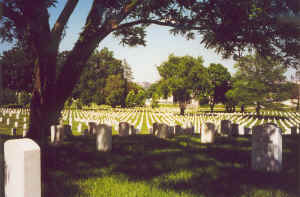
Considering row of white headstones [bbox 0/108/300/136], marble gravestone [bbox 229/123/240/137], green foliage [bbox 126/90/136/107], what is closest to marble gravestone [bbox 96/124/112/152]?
row of white headstones [bbox 0/108/300/136]

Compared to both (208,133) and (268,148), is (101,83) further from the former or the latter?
(268,148)

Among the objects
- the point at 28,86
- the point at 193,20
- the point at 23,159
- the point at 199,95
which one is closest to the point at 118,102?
the point at 199,95

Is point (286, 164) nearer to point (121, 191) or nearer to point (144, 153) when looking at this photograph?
point (144, 153)

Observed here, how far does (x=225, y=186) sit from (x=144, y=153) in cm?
269

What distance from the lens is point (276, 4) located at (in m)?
5.97

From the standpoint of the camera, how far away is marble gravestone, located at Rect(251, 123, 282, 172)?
459cm

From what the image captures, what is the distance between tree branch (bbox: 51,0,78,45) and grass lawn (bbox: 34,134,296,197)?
3.33m

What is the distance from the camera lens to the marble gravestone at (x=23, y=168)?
7.67 ft

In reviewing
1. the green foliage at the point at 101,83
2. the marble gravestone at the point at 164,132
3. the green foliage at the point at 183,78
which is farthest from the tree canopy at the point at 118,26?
A: the green foliage at the point at 183,78

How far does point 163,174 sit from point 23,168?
8.60ft

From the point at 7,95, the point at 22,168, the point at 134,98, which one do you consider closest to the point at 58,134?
the point at 22,168

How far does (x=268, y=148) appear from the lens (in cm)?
464

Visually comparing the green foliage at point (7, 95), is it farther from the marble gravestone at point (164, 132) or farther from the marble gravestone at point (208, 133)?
the marble gravestone at point (208, 133)

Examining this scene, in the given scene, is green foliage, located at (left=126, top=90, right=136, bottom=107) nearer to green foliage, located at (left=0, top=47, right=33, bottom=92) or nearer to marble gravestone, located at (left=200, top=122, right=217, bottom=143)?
green foliage, located at (left=0, top=47, right=33, bottom=92)
